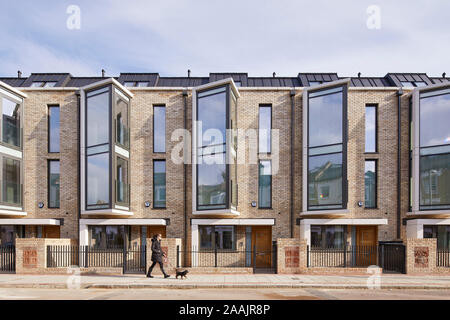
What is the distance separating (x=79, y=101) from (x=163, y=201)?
274 inches

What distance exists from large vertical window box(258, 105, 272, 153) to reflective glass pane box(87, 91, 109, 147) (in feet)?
25.5

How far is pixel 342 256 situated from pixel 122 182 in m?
11.5

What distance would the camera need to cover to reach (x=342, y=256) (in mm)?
17078

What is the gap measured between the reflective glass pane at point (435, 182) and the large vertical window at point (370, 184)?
6.86 feet

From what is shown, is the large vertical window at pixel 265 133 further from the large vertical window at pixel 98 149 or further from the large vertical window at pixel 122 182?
the large vertical window at pixel 98 149

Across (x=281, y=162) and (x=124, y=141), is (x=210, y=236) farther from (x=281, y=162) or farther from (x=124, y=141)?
(x=124, y=141)

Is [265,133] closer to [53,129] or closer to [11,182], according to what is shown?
[53,129]

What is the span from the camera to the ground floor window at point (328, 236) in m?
17.6

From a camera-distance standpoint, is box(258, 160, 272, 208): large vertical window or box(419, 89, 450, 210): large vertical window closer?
box(419, 89, 450, 210): large vertical window

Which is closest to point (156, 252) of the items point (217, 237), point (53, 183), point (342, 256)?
point (217, 237)

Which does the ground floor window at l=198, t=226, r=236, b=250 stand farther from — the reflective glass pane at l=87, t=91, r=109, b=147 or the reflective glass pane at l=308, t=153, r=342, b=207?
the reflective glass pane at l=87, t=91, r=109, b=147

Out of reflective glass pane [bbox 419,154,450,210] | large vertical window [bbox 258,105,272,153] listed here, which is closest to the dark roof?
large vertical window [bbox 258,105,272,153]

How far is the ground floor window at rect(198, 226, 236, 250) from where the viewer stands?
17.8m

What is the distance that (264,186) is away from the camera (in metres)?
18.4
